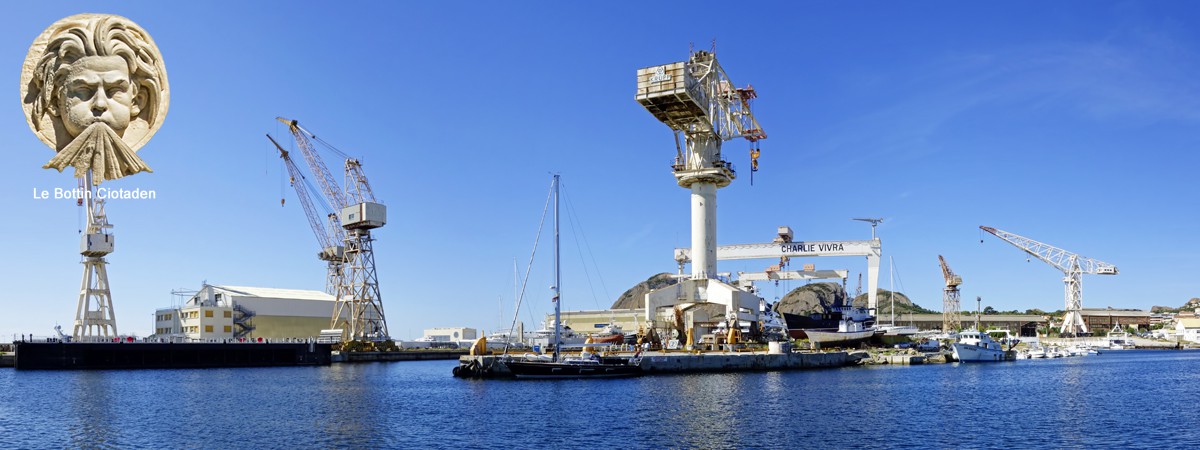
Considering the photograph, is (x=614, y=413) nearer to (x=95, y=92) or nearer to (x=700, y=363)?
(x=700, y=363)

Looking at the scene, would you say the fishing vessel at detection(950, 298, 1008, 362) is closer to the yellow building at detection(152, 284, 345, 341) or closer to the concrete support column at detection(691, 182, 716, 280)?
the concrete support column at detection(691, 182, 716, 280)

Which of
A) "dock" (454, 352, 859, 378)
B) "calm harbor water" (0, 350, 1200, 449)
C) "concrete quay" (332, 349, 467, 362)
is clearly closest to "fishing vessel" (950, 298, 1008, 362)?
"dock" (454, 352, 859, 378)

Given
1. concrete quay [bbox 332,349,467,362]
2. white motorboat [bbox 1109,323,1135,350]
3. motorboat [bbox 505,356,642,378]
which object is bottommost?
white motorboat [bbox 1109,323,1135,350]

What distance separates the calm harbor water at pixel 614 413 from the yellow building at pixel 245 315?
65.1 metres

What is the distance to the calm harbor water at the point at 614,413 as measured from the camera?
37.4 m

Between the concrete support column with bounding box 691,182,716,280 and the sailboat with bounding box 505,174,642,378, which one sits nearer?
the sailboat with bounding box 505,174,642,378

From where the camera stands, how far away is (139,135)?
65562 millimetres

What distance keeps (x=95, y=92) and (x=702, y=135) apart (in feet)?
182

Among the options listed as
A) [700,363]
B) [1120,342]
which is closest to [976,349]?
[700,363]

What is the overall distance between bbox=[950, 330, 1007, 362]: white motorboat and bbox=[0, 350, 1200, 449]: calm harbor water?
1206 inches

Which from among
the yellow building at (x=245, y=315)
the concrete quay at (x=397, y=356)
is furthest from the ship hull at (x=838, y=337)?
the yellow building at (x=245, y=315)

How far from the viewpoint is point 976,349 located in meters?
107

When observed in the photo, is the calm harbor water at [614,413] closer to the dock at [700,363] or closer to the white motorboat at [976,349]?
the dock at [700,363]

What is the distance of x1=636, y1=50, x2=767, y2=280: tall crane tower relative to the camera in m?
92.2
